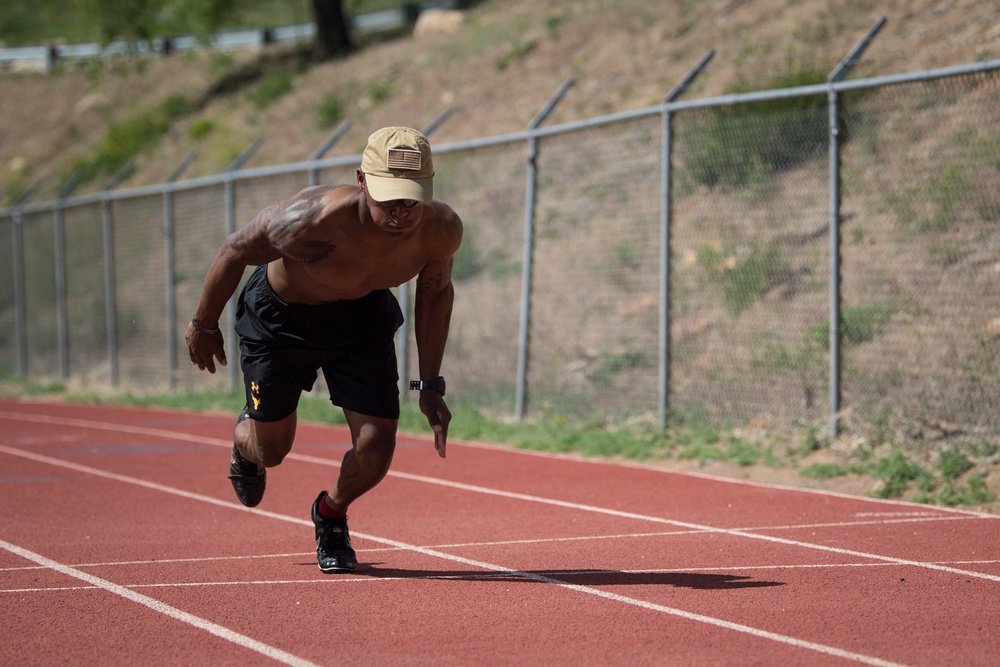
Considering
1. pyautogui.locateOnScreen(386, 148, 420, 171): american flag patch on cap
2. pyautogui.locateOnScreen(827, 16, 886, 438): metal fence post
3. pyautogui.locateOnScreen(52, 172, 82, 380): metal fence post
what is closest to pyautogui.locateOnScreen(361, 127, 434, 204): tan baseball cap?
pyautogui.locateOnScreen(386, 148, 420, 171): american flag patch on cap

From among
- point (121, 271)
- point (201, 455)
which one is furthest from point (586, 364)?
point (121, 271)

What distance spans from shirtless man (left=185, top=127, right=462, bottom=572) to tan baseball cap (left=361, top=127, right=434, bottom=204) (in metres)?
0.21

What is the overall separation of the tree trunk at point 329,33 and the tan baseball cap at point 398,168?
29.6m

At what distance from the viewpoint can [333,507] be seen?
595cm

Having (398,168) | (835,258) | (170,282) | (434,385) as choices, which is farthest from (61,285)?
(398,168)

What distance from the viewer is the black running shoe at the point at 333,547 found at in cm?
585

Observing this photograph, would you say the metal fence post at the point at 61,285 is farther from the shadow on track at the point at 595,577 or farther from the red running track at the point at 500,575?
the shadow on track at the point at 595,577

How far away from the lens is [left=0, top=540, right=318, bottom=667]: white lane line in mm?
4441

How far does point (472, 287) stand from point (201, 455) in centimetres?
534

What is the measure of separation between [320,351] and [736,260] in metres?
7.06

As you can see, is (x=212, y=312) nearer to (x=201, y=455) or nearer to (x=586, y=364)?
(x=201, y=455)

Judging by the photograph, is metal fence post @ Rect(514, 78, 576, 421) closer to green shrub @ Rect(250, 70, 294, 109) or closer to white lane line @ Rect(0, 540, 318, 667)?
white lane line @ Rect(0, 540, 318, 667)

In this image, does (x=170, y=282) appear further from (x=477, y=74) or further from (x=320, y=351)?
(x=320, y=351)

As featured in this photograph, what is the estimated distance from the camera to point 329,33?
33.8 metres
